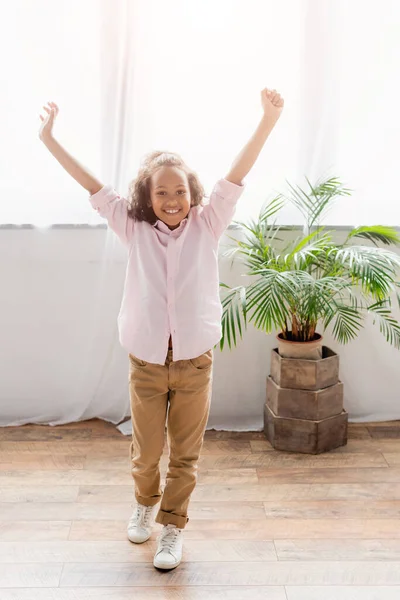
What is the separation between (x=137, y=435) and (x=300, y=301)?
0.81 metres

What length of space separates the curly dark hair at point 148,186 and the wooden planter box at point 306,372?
0.86 meters

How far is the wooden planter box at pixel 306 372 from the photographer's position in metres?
2.54

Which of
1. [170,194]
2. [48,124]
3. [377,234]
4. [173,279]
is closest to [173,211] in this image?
[170,194]

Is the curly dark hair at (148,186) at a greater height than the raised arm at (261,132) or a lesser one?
lesser

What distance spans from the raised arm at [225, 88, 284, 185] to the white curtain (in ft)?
2.56

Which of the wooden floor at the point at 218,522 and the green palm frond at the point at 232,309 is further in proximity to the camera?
the green palm frond at the point at 232,309

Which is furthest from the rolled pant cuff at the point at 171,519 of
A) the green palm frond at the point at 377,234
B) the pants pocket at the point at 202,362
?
the green palm frond at the point at 377,234

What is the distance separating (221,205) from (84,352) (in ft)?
3.88

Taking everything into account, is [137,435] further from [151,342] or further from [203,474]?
[203,474]

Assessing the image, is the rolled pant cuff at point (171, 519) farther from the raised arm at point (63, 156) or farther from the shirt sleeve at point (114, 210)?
the raised arm at point (63, 156)

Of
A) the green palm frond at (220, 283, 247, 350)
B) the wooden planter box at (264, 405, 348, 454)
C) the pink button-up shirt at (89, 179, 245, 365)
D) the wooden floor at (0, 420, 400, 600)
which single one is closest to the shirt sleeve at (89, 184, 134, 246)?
the pink button-up shirt at (89, 179, 245, 365)

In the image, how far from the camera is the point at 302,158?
2.69 meters

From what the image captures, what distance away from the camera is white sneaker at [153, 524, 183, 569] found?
1897mm

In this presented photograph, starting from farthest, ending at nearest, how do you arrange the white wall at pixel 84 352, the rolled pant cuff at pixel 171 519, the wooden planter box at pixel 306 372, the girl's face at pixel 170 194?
the white wall at pixel 84 352 → the wooden planter box at pixel 306 372 → the rolled pant cuff at pixel 171 519 → the girl's face at pixel 170 194
